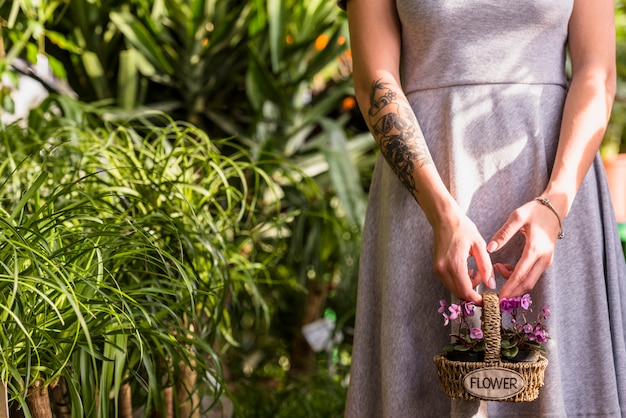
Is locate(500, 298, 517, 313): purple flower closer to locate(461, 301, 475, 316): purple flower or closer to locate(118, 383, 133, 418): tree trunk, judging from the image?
locate(461, 301, 475, 316): purple flower

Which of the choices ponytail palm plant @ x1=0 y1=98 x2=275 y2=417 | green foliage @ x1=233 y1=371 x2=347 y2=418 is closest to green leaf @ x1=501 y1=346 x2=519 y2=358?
ponytail palm plant @ x1=0 y1=98 x2=275 y2=417

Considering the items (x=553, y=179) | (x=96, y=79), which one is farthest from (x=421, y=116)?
(x=96, y=79)

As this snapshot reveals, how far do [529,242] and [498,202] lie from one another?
0.13 m

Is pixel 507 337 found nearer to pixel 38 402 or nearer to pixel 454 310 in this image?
pixel 454 310

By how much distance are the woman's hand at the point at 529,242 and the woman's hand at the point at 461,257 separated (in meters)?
0.02

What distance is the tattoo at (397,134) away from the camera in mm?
1124

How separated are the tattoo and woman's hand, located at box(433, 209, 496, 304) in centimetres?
10

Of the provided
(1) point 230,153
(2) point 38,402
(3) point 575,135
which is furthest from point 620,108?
(2) point 38,402

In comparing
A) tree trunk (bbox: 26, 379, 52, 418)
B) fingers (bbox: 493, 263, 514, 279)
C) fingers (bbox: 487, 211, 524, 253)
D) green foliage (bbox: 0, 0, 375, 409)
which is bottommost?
tree trunk (bbox: 26, 379, 52, 418)

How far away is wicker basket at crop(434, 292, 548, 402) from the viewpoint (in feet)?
3.13

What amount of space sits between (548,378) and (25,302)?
2.35 ft

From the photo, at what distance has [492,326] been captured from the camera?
0.96m

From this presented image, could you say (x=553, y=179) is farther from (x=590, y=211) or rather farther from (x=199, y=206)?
(x=199, y=206)

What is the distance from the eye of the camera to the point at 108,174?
1.57 meters
